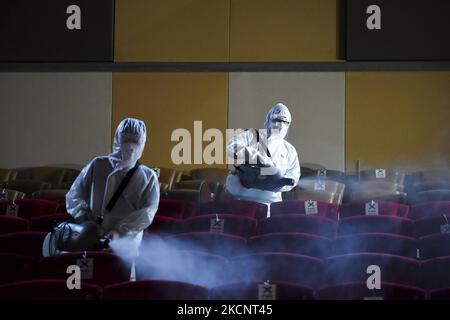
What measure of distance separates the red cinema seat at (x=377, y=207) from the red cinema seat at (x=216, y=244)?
0.94 metres

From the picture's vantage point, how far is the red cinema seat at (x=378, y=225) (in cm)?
419

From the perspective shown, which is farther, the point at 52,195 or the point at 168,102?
the point at 168,102

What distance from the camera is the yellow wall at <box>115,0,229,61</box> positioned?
7258mm

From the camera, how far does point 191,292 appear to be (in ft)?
10.5

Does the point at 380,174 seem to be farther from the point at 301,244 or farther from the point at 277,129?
the point at 301,244

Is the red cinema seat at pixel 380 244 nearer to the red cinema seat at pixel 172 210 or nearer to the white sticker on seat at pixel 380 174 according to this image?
the red cinema seat at pixel 172 210

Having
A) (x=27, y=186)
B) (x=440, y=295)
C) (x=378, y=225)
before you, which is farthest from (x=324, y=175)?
A: (x=440, y=295)

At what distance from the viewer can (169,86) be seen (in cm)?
730

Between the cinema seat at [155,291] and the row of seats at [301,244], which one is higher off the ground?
the row of seats at [301,244]

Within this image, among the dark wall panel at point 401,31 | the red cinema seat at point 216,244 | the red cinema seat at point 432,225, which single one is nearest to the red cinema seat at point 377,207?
the red cinema seat at point 432,225

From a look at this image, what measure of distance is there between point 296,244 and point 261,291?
0.73m

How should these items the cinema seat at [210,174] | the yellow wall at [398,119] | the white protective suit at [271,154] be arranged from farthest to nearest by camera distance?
the yellow wall at [398,119]
the cinema seat at [210,174]
the white protective suit at [271,154]

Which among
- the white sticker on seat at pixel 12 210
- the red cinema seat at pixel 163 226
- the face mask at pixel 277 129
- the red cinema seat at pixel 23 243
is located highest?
the face mask at pixel 277 129
